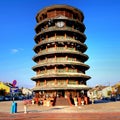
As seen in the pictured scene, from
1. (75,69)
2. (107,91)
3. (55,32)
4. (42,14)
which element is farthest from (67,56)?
(107,91)

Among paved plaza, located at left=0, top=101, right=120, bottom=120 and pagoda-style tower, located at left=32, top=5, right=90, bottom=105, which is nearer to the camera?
paved plaza, located at left=0, top=101, right=120, bottom=120

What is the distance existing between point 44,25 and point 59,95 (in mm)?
16652

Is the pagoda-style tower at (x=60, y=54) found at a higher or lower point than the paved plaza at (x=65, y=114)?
higher

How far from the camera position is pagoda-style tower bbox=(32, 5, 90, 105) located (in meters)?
39.2

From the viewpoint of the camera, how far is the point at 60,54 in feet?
135

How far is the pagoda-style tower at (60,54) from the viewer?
39.2 metres

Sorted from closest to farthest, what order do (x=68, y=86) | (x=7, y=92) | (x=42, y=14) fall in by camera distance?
(x=68, y=86), (x=42, y=14), (x=7, y=92)

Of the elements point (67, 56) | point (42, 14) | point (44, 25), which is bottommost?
point (67, 56)

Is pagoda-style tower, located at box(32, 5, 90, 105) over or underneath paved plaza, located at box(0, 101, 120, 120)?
over

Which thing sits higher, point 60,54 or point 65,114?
point 60,54

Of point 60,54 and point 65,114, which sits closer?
point 65,114

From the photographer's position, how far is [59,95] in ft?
129

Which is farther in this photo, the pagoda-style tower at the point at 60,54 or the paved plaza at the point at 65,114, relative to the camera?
the pagoda-style tower at the point at 60,54

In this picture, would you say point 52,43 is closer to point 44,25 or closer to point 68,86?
point 44,25
